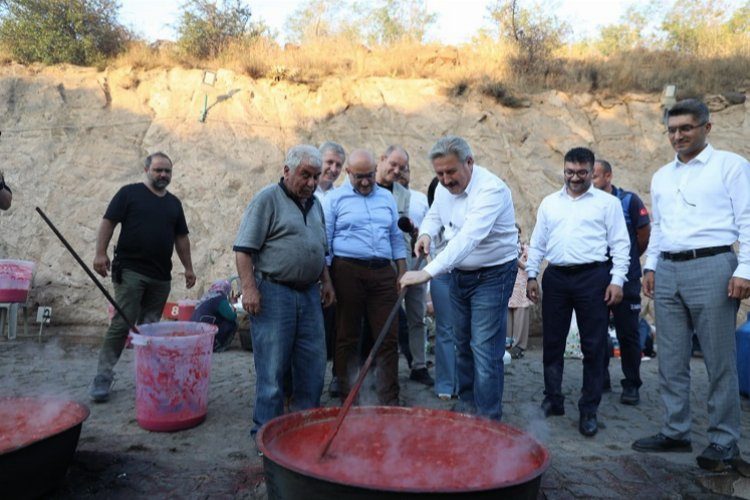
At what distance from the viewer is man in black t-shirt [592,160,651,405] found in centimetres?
503

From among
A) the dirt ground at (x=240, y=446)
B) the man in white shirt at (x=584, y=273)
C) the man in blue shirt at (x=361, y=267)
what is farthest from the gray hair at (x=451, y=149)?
the dirt ground at (x=240, y=446)

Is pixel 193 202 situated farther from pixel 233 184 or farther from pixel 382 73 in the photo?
pixel 382 73

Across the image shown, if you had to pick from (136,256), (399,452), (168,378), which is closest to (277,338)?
(168,378)

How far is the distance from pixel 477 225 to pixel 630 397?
2.67 meters

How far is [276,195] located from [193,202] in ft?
22.2

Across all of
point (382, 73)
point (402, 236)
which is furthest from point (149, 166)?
point (382, 73)

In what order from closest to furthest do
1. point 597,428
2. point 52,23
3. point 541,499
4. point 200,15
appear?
point 541,499
point 597,428
point 52,23
point 200,15

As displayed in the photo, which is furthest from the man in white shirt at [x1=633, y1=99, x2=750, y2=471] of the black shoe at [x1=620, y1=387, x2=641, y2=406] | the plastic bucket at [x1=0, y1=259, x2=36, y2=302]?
the plastic bucket at [x1=0, y1=259, x2=36, y2=302]

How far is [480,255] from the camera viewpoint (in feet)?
12.4

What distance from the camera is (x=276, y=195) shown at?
3662 millimetres

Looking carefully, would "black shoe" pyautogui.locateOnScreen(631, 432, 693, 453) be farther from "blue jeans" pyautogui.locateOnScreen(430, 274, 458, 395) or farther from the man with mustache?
the man with mustache

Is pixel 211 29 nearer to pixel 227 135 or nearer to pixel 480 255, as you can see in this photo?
pixel 227 135

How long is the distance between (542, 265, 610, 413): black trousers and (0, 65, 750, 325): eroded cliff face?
606cm

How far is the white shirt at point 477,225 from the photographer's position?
3.51m
